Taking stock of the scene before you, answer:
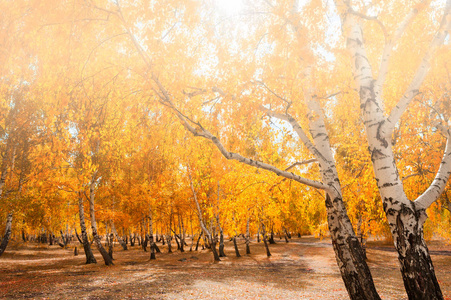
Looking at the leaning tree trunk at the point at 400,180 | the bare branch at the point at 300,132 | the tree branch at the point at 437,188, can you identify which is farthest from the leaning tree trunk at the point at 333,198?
the tree branch at the point at 437,188

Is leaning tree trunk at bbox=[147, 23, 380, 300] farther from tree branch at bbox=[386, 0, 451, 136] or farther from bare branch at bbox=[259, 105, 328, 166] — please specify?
tree branch at bbox=[386, 0, 451, 136]

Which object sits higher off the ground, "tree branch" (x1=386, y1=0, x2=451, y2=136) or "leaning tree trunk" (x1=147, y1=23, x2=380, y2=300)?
"tree branch" (x1=386, y1=0, x2=451, y2=136)

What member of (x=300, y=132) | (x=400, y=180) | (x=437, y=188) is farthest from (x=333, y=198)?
(x=437, y=188)

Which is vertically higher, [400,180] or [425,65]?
[425,65]

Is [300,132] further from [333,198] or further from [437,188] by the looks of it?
[437,188]

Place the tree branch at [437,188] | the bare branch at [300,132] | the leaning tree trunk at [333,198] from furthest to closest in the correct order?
the bare branch at [300,132] → the leaning tree trunk at [333,198] → the tree branch at [437,188]

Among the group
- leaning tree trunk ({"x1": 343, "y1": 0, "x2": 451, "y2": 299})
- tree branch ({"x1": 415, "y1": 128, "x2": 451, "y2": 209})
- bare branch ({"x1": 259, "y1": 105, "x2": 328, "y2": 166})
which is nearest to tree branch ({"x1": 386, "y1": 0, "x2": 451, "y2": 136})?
leaning tree trunk ({"x1": 343, "y1": 0, "x2": 451, "y2": 299})

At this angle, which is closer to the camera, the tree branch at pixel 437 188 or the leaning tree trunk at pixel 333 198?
the tree branch at pixel 437 188

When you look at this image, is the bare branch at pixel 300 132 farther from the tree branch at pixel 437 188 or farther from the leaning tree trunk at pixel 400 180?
the tree branch at pixel 437 188

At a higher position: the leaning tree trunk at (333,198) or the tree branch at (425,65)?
the tree branch at (425,65)

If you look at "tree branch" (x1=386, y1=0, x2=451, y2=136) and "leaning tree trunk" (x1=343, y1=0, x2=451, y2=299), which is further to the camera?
"tree branch" (x1=386, y1=0, x2=451, y2=136)

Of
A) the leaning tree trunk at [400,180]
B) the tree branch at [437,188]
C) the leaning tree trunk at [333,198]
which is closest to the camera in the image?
the leaning tree trunk at [400,180]

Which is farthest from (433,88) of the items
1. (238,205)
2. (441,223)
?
(441,223)

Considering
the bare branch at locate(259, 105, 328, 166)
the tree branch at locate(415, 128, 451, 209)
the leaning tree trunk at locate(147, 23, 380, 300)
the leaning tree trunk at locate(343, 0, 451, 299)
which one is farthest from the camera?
the bare branch at locate(259, 105, 328, 166)
